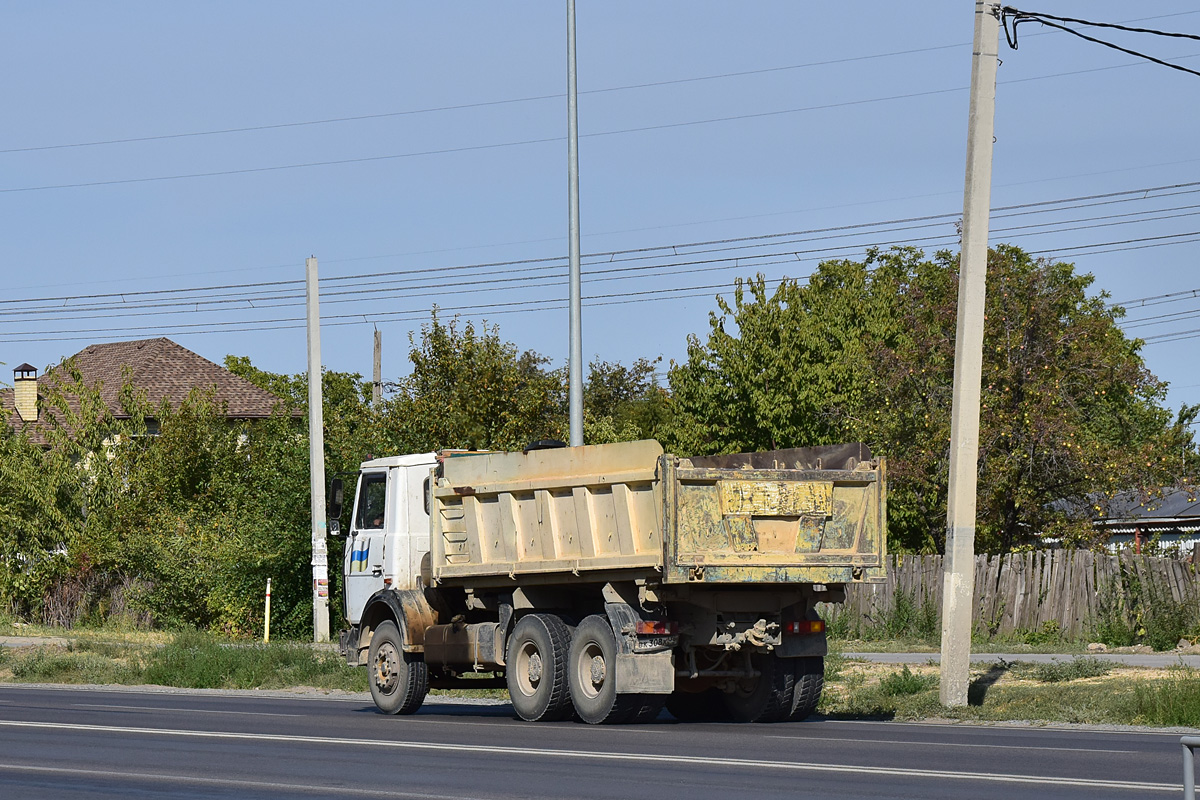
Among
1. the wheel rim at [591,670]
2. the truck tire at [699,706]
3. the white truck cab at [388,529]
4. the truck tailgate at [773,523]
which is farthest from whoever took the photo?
the white truck cab at [388,529]

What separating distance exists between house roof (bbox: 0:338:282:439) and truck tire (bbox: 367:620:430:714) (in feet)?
177

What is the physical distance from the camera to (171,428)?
149ft

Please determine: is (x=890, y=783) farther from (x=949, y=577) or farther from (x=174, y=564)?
(x=174, y=564)

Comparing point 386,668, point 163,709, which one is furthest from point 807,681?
point 163,709

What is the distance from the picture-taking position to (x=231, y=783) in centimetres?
1130

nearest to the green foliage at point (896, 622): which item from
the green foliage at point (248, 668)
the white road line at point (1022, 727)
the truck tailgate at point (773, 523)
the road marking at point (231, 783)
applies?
the green foliage at point (248, 668)

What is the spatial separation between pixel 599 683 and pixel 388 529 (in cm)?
377

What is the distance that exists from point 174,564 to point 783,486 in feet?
85.5

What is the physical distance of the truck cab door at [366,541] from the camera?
735 inches

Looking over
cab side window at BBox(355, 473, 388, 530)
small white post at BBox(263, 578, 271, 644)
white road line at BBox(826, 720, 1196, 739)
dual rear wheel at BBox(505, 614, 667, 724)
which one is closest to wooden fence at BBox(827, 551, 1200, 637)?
white road line at BBox(826, 720, 1196, 739)

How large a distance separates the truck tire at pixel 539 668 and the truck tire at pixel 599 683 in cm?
13

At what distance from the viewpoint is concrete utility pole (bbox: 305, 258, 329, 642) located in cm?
3127

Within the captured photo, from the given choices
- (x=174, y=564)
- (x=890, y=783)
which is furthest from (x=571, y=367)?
(x=174, y=564)

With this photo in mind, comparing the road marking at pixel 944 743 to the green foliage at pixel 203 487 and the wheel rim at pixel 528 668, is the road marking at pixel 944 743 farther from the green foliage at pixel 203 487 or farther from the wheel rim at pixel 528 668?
the green foliage at pixel 203 487
